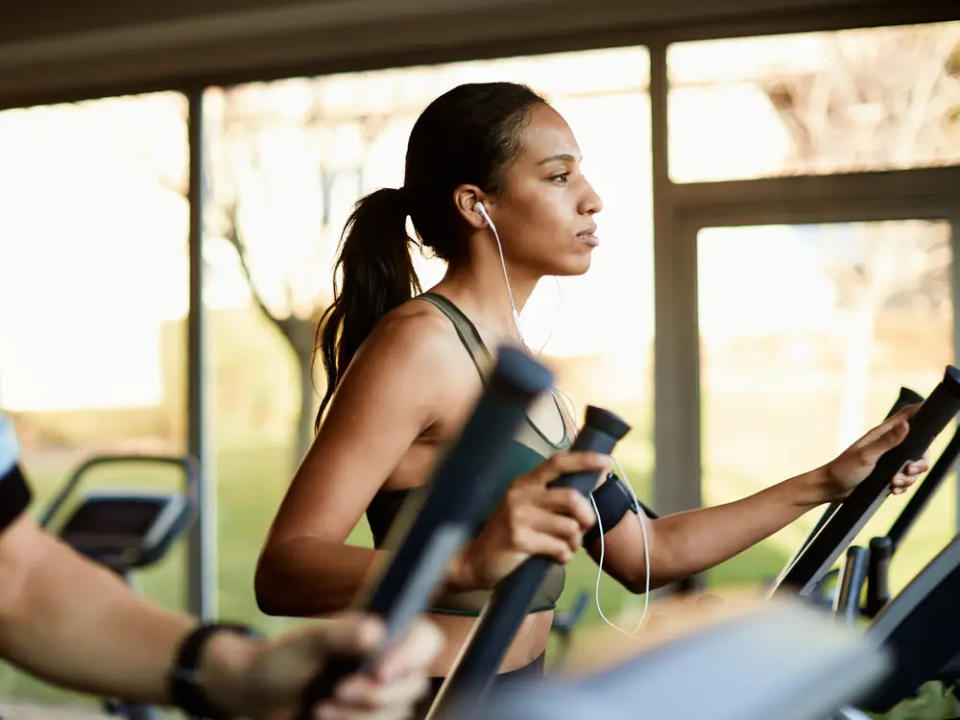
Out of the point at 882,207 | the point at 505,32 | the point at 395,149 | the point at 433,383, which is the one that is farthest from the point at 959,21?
the point at 433,383

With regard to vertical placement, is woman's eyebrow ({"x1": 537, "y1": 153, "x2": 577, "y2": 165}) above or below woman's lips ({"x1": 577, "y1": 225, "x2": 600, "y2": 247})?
above

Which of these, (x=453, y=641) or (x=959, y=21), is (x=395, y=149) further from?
(x=453, y=641)

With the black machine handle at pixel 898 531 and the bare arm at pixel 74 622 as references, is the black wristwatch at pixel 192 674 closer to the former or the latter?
the bare arm at pixel 74 622

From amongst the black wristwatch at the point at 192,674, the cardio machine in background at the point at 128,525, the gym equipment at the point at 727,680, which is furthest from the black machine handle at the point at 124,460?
the gym equipment at the point at 727,680

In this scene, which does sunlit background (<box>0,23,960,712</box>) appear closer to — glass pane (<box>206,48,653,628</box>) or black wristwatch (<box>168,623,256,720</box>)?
glass pane (<box>206,48,653,628</box>)

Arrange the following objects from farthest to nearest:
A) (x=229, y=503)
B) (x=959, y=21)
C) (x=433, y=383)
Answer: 1. (x=229, y=503)
2. (x=959, y=21)
3. (x=433, y=383)

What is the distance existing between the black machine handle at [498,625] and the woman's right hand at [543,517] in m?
0.01

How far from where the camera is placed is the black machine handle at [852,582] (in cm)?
142

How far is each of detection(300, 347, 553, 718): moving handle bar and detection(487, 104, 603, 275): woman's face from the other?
108 cm

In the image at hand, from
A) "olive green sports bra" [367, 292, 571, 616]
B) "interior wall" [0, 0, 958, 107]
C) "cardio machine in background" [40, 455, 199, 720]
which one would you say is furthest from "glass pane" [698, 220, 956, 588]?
"olive green sports bra" [367, 292, 571, 616]

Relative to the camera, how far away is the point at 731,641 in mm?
480

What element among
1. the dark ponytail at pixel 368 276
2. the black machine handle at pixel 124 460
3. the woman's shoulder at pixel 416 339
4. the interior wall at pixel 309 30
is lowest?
the black machine handle at pixel 124 460

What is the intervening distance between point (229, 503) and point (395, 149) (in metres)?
1.74

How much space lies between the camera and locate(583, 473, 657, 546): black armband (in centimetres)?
164
